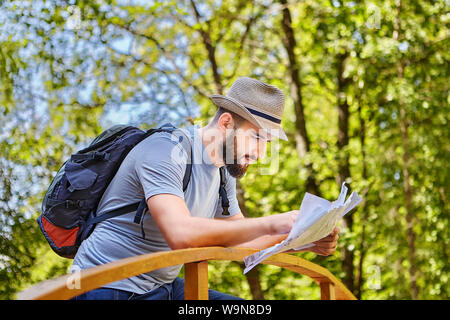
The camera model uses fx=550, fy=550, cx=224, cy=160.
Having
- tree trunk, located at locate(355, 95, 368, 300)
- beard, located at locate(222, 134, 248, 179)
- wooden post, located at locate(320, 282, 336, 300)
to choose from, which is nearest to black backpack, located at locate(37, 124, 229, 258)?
beard, located at locate(222, 134, 248, 179)

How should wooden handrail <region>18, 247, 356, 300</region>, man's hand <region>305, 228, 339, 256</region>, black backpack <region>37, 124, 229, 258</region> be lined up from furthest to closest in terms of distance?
man's hand <region>305, 228, 339, 256</region>, black backpack <region>37, 124, 229, 258</region>, wooden handrail <region>18, 247, 356, 300</region>

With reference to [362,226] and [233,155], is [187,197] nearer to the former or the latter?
[233,155]

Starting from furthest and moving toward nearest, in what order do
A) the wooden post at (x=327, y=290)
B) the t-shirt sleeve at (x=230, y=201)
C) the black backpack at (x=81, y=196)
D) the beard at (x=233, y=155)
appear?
the wooden post at (x=327, y=290), the t-shirt sleeve at (x=230, y=201), the beard at (x=233, y=155), the black backpack at (x=81, y=196)

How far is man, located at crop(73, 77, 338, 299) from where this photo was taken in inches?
71.1

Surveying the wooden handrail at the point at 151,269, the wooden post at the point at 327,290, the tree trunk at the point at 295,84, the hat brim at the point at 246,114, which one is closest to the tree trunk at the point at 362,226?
the tree trunk at the point at 295,84

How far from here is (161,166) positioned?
6.20 ft

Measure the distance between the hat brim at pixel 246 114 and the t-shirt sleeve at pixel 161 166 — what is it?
1.23 feet

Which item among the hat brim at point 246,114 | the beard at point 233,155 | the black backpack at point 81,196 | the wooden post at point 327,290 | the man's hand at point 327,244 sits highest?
the hat brim at point 246,114

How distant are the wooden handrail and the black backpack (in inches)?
13.2

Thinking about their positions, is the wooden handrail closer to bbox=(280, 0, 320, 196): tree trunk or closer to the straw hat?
the straw hat

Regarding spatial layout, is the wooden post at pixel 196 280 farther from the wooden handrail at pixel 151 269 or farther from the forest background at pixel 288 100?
the forest background at pixel 288 100

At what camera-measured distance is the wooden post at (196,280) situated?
1.68 metres

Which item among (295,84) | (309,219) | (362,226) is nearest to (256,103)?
(309,219)
